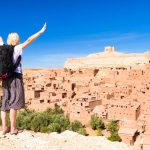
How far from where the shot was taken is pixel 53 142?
5.71m

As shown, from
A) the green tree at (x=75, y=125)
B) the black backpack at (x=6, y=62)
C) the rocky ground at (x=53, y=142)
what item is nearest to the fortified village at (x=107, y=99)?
the green tree at (x=75, y=125)

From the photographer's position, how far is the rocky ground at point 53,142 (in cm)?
525

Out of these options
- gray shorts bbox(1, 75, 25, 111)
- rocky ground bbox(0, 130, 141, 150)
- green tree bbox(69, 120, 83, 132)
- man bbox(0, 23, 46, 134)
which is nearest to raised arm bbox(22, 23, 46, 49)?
man bbox(0, 23, 46, 134)

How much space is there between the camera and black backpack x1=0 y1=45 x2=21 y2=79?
15.5 feet

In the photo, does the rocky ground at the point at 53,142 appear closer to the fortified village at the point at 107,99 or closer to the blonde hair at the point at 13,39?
the blonde hair at the point at 13,39

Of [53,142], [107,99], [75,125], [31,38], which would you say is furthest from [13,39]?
[107,99]

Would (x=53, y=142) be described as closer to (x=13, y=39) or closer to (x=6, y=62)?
(x=6, y=62)

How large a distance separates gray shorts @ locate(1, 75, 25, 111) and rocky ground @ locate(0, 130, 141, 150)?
23.7 inches

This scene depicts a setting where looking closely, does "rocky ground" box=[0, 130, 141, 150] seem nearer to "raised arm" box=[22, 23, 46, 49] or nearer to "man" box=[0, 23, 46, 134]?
"man" box=[0, 23, 46, 134]

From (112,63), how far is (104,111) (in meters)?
27.1

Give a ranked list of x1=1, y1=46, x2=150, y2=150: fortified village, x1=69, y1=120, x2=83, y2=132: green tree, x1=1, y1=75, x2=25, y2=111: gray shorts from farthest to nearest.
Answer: x1=69, y1=120, x2=83, y2=132: green tree → x1=1, y1=46, x2=150, y2=150: fortified village → x1=1, y1=75, x2=25, y2=111: gray shorts

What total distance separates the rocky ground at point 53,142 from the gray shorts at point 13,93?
1.97 feet

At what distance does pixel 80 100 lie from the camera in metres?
22.2

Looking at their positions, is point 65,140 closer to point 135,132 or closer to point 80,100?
point 135,132
